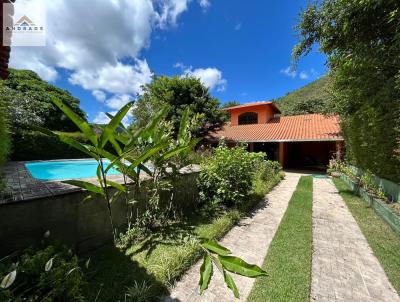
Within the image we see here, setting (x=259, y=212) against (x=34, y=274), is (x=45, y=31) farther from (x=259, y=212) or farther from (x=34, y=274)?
(x=259, y=212)

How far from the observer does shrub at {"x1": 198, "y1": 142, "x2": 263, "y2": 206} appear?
719 centimetres

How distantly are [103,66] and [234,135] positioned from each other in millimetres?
14803

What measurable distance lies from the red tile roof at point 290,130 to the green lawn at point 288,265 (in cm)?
1357

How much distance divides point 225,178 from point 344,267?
4.01m

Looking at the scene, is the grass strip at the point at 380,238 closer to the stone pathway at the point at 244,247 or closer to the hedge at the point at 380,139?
the hedge at the point at 380,139

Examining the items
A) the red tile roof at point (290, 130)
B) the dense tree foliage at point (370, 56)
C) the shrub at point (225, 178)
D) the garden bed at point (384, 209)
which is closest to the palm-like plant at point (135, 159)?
the shrub at point (225, 178)

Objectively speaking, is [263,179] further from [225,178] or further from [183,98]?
[183,98]

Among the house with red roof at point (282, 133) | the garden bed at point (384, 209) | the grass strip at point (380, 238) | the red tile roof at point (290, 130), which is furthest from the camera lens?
the house with red roof at point (282, 133)

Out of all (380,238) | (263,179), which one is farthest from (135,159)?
(263,179)

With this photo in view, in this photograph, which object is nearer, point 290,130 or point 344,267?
point 344,267

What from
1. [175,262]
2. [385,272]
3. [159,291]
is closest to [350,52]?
[385,272]

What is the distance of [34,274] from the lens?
2.43 m

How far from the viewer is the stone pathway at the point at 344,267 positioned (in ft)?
11.1

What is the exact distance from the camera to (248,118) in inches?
1010
